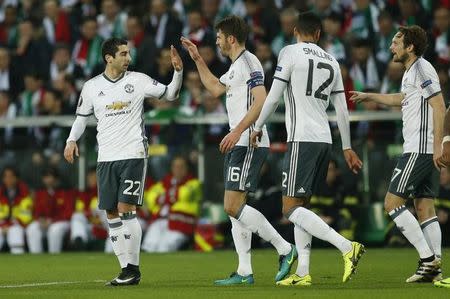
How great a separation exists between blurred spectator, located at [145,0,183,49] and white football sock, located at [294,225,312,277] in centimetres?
1093

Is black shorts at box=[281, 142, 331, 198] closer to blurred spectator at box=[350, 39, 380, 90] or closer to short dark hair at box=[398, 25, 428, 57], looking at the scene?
short dark hair at box=[398, 25, 428, 57]

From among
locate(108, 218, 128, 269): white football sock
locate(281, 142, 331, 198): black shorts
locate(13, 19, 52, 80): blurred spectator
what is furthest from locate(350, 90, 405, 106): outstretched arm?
locate(13, 19, 52, 80): blurred spectator

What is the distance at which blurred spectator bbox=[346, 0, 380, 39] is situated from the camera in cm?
2094

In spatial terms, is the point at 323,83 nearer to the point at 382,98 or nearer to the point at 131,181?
the point at 382,98

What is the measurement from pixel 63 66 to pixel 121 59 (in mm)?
10605

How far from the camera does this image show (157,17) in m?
22.5

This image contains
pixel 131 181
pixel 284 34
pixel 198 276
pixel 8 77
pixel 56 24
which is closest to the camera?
pixel 131 181

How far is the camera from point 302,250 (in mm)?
11352

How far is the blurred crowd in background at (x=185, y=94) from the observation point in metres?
19.1

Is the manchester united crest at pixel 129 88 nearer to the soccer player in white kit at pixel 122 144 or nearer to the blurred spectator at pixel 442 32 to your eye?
the soccer player in white kit at pixel 122 144

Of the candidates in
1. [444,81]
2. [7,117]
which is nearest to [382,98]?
[444,81]

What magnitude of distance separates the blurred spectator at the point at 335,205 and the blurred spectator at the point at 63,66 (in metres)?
5.50

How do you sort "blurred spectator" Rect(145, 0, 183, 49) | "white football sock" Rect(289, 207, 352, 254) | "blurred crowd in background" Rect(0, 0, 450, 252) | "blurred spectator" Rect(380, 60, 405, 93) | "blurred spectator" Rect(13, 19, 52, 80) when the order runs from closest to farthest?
"white football sock" Rect(289, 207, 352, 254) < "blurred spectator" Rect(380, 60, 405, 93) < "blurred crowd in background" Rect(0, 0, 450, 252) < "blurred spectator" Rect(145, 0, 183, 49) < "blurred spectator" Rect(13, 19, 52, 80)

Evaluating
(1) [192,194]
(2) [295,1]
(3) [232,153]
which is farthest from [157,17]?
(3) [232,153]
